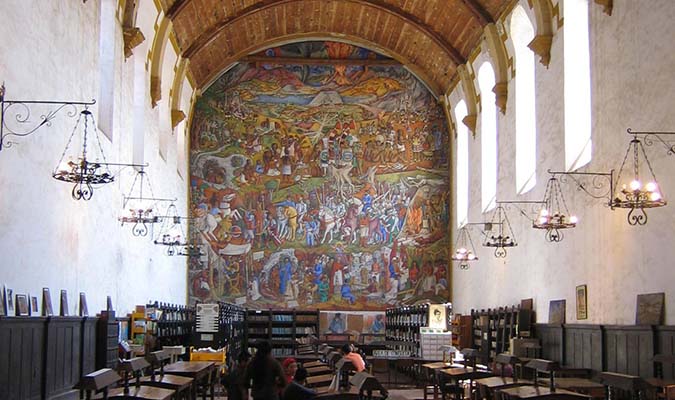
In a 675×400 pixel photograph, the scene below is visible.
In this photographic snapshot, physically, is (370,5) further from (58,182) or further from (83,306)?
(58,182)

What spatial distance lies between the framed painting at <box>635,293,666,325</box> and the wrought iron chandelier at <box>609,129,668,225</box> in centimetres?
126

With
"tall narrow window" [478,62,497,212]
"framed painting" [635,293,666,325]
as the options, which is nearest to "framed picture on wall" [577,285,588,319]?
"framed painting" [635,293,666,325]

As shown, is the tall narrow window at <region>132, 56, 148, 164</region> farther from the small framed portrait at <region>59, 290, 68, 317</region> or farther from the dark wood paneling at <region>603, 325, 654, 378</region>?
the dark wood paneling at <region>603, 325, 654, 378</region>

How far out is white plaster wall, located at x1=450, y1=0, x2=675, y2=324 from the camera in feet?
48.2

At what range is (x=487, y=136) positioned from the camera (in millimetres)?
28000

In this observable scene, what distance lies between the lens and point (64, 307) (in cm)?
1508

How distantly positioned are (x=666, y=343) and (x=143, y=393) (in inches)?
324

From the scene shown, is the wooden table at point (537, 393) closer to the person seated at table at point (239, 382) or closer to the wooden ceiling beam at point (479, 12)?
the person seated at table at point (239, 382)

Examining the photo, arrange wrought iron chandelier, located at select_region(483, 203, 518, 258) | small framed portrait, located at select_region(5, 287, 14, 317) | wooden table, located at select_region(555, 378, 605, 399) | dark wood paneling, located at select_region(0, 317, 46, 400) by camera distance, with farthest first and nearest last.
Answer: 1. wrought iron chandelier, located at select_region(483, 203, 518, 258)
2. wooden table, located at select_region(555, 378, 605, 399)
3. small framed portrait, located at select_region(5, 287, 14, 317)
4. dark wood paneling, located at select_region(0, 317, 46, 400)

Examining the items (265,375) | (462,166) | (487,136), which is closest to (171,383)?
(265,375)

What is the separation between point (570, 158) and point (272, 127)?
1544 centimetres

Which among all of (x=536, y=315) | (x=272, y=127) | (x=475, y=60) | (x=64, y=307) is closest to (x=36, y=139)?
(x=64, y=307)

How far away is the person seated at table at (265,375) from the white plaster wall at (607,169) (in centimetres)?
677

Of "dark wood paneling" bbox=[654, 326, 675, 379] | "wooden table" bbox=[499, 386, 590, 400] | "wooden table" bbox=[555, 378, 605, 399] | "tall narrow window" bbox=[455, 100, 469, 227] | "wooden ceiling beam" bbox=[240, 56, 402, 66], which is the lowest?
"wooden table" bbox=[555, 378, 605, 399]
